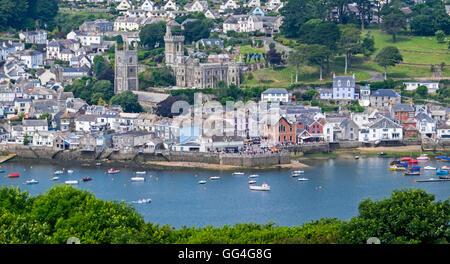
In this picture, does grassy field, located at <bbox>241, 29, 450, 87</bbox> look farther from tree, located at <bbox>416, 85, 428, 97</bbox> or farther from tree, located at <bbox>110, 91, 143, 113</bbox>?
tree, located at <bbox>110, 91, 143, 113</bbox>

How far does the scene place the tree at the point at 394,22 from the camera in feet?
192

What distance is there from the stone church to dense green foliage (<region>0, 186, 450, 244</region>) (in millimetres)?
32059

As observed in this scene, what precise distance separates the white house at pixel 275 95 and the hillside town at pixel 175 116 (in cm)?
5

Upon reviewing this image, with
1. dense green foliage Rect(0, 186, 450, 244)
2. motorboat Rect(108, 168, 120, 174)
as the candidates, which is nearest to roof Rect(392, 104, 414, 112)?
motorboat Rect(108, 168, 120, 174)

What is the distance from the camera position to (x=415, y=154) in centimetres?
4234

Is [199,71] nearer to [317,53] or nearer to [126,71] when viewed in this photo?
[126,71]

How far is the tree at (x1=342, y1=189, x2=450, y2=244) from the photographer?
16.9 metres

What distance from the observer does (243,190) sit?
34.5 metres

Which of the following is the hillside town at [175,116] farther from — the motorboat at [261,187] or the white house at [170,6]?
the motorboat at [261,187]

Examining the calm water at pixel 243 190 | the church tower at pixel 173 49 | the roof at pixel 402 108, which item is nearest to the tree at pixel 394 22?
the roof at pixel 402 108

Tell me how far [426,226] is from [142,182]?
68.9 feet

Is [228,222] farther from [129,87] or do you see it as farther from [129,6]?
[129,6]

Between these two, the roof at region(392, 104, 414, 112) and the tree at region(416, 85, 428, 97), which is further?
the tree at region(416, 85, 428, 97)

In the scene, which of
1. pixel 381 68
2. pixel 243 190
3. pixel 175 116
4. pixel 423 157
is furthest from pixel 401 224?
pixel 381 68
